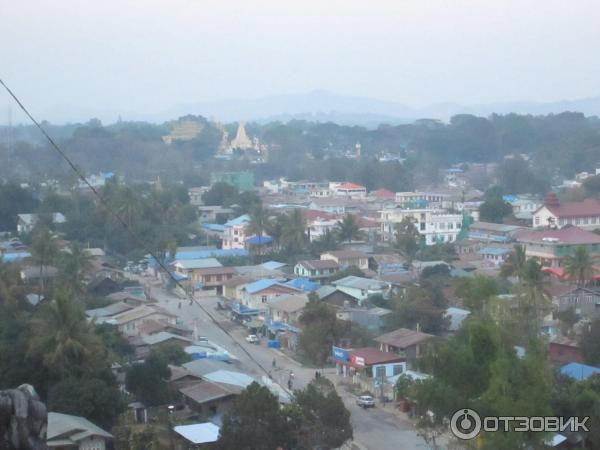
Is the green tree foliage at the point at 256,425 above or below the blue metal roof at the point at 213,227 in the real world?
above

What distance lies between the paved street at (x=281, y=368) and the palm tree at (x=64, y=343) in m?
2.02

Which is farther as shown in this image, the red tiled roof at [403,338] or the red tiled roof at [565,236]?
the red tiled roof at [565,236]

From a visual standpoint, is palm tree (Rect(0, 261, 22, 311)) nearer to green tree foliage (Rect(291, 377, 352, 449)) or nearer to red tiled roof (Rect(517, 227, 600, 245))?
green tree foliage (Rect(291, 377, 352, 449))

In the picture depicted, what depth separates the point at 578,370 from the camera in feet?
28.3

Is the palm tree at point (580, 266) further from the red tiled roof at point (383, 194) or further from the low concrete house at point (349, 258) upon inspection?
the red tiled roof at point (383, 194)

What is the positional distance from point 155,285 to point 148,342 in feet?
16.3

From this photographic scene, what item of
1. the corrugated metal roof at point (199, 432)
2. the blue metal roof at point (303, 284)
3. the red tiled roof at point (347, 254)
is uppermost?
the corrugated metal roof at point (199, 432)

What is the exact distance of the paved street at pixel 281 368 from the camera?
772cm

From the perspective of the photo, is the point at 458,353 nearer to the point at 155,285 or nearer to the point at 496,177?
the point at 155,285

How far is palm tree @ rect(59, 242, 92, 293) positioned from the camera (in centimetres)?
1231

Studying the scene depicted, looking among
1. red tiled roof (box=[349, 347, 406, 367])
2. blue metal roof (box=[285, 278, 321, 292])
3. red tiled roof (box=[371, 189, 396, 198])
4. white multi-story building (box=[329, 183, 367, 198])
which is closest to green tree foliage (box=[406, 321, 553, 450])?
red tiled roof (box=[349, 347, 406, 367])

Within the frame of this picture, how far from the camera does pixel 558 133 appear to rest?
40250 mm

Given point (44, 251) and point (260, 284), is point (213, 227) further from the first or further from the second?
→ point (44, 251)

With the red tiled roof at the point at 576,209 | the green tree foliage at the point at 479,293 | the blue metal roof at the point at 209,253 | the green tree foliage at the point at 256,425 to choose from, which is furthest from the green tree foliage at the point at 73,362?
the red tiled roof at the point at 576,209
